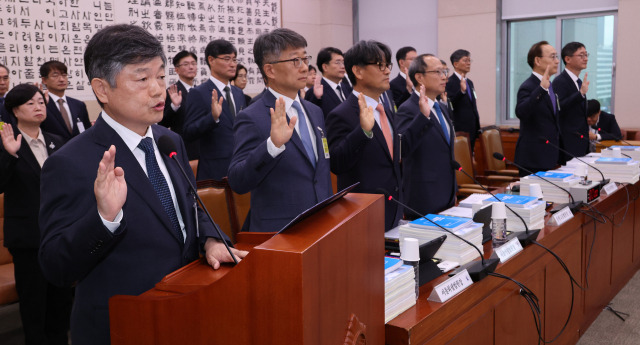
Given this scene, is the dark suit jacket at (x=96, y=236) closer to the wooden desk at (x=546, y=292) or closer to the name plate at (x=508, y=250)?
the wooden desk at (x=546, y=292)

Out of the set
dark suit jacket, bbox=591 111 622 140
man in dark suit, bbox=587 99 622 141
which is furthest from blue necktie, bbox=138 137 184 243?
dark suit jacket, bbox=591 111 622 140

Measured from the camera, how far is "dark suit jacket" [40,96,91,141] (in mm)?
4660

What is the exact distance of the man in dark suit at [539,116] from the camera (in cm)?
439

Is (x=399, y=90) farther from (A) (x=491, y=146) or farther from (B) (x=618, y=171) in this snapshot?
(B) (x=618, y=171)

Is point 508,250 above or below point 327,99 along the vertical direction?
below

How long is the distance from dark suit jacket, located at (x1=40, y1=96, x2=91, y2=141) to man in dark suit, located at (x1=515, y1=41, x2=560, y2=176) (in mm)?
3487

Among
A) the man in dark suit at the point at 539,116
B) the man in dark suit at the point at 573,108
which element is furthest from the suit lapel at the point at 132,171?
the man in dark suit at the point at 573,108

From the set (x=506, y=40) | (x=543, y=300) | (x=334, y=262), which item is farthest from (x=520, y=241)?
(x=506, y=40)

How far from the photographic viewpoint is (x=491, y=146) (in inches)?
198

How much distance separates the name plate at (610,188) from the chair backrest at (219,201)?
2.07 meters

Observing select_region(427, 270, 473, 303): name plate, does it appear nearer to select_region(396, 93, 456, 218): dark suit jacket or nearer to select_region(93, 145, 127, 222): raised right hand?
select_region(93, 145, 127, 222): raised right hand

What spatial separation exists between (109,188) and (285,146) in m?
1.12

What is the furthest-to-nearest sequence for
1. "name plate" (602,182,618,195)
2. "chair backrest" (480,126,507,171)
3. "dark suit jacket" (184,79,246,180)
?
"chair backrest" (480,126,507,171) < "dark suit jacket" (184,79,246,180) < "name plate" (602,182,618,195)

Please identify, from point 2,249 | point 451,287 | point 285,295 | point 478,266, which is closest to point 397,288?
point 451,287
